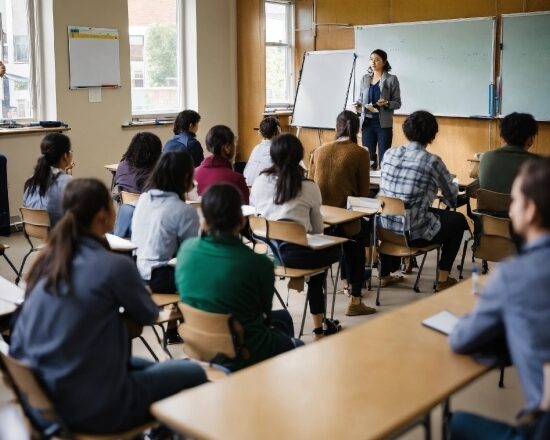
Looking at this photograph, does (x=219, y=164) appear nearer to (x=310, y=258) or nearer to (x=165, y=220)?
(x=310, y=258)

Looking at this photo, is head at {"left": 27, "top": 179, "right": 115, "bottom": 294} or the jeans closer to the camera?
head at {"left": 27, "top": 179, "right": 115, "bottom": 294}

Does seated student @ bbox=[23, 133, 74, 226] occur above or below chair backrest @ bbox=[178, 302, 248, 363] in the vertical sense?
above

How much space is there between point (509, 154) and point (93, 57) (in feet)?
15.9

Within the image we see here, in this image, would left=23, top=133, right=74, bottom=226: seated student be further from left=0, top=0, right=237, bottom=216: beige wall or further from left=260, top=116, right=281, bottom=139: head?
left=0, top=0, right=237, bottom=216: beige wall

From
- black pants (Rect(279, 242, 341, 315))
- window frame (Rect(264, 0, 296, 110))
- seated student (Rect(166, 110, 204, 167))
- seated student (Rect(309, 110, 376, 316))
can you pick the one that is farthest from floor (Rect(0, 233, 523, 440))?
window frame (Rect(264, 0, 296, 110))

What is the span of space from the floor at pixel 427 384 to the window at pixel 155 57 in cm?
293

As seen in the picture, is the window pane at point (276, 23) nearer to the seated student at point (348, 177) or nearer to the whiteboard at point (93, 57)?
the whiteboard at point (93, 57)

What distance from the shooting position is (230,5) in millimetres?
9320

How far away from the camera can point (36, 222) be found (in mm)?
4668

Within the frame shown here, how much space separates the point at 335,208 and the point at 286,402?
304 cm

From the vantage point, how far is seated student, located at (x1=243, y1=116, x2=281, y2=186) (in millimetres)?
5641

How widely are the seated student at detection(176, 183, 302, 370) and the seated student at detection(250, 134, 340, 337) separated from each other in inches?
54.0

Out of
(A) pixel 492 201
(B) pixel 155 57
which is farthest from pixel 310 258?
(B) pixel 155 57

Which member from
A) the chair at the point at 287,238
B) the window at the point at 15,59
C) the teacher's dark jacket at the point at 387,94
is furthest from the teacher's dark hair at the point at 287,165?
the window at the point at 15,59
